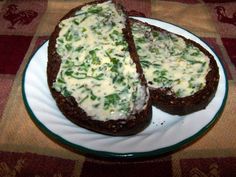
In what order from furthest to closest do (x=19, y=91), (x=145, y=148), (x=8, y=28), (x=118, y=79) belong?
(x=8, y=28) → (x=19, y=91) → (x=118, y=79) → (x=145, y=148)

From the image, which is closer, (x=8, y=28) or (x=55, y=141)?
(x=55, y=141)

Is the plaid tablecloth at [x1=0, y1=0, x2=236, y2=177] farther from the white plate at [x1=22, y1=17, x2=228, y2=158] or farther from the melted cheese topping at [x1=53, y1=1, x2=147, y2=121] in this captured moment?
the melted cheese topping at [x1=53, y1=1, x2=147, y2=121]

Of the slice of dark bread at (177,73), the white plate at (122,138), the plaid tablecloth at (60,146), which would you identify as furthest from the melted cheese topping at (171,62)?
the plaid tablecloth at (60,146)

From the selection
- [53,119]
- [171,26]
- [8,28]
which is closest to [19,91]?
[53,119]

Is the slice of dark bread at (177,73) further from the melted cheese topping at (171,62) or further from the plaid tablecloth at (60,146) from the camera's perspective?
the plaid tablecloth at (60,146)

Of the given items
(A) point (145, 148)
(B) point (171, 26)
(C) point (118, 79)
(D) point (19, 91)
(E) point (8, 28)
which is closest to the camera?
(A) point (145, 148)

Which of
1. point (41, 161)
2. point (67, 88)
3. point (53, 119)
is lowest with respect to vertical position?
point (41, 161)

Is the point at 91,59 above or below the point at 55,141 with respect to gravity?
above

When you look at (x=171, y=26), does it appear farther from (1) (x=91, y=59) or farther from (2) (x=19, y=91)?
(2) (x=19, y=91)
